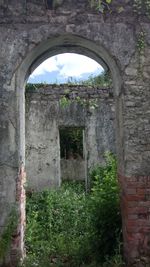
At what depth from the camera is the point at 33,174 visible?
33.2 feet

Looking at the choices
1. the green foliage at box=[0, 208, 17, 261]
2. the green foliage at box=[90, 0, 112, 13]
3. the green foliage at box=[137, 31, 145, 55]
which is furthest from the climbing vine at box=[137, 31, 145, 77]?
the green foliage at box=[0, 208, 17, 261]

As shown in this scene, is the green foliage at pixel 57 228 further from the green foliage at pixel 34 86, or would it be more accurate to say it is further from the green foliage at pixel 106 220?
the green foliage at pixel 34 86

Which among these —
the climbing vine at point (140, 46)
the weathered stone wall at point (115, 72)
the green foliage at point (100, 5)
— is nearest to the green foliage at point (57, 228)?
the weathered stone wall at point (115, 72)

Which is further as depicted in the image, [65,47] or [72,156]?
[72,156]

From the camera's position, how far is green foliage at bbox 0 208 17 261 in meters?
4.61

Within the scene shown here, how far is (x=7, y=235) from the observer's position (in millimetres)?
4633

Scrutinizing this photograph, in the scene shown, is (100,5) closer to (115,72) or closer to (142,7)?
(142,7)

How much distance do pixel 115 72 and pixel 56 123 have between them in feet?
17.7

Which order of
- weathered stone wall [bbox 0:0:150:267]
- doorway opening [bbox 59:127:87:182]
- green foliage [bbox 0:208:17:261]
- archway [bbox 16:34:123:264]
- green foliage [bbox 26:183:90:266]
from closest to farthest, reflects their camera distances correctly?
green foliage [bbox 0:208:17:261]
weathered stone wall [bbox 0:0:150:267]
archway [bbox 16:34:123:264]
green foliage [bbox 26:183:90:266]
doorway opening [bbox 59:127:87:182]

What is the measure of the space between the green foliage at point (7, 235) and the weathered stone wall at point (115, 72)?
12 centimetres

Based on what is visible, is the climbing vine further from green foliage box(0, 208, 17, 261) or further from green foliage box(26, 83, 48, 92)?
green foliage box(26, 83, 48, 92)

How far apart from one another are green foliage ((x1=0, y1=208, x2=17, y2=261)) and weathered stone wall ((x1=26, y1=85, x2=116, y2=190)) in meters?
5.37

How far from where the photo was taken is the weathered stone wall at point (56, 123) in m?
10.1

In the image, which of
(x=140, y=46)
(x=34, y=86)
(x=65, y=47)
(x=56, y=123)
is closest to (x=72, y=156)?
(x=56, y=123)
